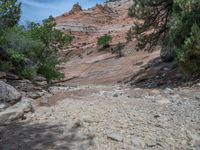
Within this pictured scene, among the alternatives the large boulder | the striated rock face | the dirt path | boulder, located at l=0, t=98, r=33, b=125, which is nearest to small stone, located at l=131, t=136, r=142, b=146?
the dirt path

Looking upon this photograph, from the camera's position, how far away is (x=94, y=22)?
53156 mm

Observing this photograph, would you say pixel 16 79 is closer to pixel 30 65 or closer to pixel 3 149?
pixel 30 65

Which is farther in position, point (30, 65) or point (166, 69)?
point (166, 69)

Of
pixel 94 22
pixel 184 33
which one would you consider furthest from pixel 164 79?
pixel 94 22

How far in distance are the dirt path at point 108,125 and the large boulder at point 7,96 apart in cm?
45

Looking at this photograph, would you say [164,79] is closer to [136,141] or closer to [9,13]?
[9,13]

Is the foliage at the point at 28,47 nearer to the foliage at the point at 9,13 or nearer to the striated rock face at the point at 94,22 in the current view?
the foliage at the point at 9,13

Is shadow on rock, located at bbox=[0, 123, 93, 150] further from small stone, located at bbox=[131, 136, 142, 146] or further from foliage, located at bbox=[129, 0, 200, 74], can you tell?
foliage, located at bbox=[129, 0, 200, 74]

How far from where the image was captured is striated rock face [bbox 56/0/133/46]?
47.9 metres

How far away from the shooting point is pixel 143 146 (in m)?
6.48

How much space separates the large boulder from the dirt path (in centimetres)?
45

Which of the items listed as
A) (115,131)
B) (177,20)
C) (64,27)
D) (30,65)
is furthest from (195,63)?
(64,27)

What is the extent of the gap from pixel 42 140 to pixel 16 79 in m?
4.83

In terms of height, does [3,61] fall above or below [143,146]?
above
